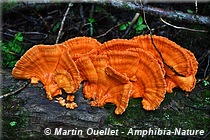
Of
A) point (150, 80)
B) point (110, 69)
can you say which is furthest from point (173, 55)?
point (110, 69)

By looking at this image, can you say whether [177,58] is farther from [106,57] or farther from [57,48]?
[57,48]

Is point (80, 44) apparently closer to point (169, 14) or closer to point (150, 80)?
point (150, 80)

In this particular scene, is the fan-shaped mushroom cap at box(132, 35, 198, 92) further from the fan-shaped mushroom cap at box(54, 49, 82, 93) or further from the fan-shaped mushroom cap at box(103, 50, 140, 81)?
the fan-shaped mushroom cap at box(54, 49, 82, 93)

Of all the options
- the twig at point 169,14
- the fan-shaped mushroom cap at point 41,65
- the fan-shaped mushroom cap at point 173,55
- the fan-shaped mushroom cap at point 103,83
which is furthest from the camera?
the twig at point 169,14

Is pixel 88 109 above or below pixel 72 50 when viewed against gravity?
below

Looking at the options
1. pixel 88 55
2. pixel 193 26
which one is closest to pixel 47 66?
pixel 88 55

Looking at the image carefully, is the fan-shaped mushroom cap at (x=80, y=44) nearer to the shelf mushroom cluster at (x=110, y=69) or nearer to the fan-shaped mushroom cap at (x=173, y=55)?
the shelf mushroom cluster at (x=110, y=69)

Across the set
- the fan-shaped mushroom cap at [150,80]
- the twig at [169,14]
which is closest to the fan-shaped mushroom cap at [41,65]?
the fan-shaped mushroom cap at [150,80]

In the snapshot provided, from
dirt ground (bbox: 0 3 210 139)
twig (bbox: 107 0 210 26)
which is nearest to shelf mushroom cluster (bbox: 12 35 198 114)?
dirt ground (bbox: 0 3 210 139)
